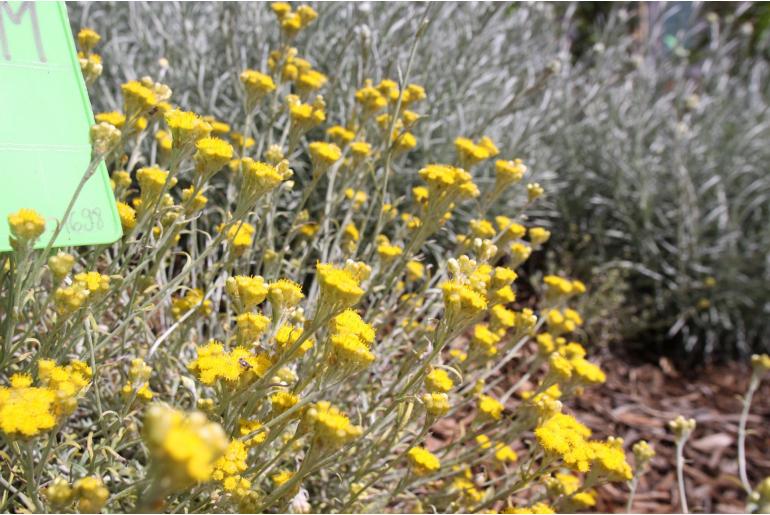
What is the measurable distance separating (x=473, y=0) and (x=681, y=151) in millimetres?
1180

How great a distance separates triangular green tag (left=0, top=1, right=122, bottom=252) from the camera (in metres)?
1.18

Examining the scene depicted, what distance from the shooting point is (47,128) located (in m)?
1.24

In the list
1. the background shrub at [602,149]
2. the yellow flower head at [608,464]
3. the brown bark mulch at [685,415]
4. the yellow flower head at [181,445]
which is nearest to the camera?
the yellow flower head at [181,445]

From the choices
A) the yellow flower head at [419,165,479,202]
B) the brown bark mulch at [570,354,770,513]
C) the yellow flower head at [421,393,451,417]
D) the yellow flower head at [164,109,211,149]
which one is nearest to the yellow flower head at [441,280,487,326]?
the yellow flower head at [421,393,451,417]

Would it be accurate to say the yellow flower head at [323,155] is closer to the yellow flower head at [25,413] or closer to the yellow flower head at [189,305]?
the yellow flower head at [189,305]

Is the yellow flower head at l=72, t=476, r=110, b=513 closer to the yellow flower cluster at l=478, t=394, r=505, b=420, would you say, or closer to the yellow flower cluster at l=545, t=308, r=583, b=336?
the yellow flower cluster at l=478, t=394, r=505, b=420

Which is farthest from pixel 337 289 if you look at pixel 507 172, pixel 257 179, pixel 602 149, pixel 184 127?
pixel 602 149

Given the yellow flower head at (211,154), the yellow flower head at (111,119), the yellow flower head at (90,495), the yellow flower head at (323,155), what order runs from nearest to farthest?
the yellow flower head at (90,495) < the yellow flower head at (211,154) < the yellow flower head at (111,119) < the yellow flower head at (323,155)

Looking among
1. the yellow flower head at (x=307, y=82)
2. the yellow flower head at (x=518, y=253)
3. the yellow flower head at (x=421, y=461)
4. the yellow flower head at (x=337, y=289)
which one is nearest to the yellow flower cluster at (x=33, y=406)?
the yellow flower head at (x=337, y=289)

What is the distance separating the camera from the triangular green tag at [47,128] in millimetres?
1179

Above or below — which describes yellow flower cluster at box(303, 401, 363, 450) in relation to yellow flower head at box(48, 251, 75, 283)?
below

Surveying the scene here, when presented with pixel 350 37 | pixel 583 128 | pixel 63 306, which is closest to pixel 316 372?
pixel 63 306

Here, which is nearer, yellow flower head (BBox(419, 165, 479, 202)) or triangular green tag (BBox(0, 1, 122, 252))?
triangular green tag (BBox(0, 1, 122, 252))

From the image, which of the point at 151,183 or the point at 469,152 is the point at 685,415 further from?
the point at 151,183
